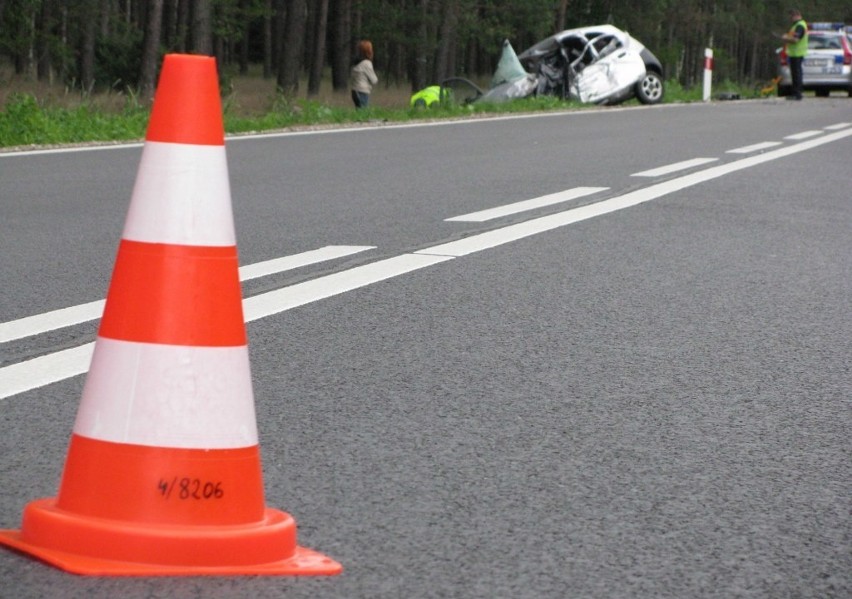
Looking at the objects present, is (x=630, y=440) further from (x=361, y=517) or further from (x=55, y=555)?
(x=55, y=555)

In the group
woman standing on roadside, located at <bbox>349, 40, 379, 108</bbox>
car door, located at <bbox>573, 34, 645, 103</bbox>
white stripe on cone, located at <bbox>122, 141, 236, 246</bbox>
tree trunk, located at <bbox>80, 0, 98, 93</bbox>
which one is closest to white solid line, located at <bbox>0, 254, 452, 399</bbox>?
white stripe on cone, located at <bbox>122, 141, 236, 246</bbox>

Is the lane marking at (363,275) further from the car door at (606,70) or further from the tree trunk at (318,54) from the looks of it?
the tree trunk at (318,54)

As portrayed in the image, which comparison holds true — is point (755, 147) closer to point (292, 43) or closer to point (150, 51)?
point (150, 51)

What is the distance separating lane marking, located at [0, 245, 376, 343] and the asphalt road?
4 cm

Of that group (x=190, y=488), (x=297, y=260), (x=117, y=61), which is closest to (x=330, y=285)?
(x=297, y=260)

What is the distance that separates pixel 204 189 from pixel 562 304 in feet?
10.3

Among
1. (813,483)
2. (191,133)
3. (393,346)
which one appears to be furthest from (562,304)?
(191,133)

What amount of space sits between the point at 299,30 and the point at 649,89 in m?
11.6

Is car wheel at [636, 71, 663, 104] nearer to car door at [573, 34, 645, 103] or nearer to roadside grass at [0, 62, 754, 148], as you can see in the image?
car door at [573, 34, 645, 103]

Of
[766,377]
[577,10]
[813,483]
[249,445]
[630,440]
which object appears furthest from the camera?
[577,10]

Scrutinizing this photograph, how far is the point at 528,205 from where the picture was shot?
10.2m

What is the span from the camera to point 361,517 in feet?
11.1

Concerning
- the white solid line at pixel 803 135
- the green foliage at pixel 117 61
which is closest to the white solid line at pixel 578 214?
the white solid line at pixel 803 135

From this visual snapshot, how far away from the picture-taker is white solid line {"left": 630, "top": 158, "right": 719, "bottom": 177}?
12.8m
